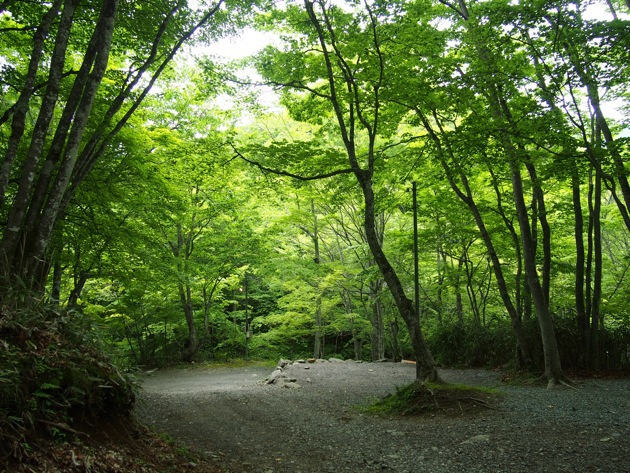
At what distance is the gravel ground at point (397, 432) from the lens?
3354 millimetres

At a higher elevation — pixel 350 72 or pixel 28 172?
pixel 350 72

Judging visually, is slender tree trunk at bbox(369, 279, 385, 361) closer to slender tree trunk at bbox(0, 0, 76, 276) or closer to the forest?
the forest

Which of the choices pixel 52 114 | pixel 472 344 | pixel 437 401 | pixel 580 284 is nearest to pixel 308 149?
pixel 52 114

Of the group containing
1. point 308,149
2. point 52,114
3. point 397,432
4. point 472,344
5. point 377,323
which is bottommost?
point 397,432

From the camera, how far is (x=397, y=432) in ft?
14.2

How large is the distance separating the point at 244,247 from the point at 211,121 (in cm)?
443

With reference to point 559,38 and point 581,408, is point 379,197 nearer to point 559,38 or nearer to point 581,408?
point 559,38

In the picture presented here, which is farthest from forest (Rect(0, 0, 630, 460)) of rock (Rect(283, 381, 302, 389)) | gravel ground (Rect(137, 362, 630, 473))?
rock (Rect(283, 381, 302, 389))

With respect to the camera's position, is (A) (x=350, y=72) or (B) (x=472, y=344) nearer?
(A) (x=350, y=72)

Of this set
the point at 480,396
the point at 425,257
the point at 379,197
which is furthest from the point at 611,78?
the point at 425,257

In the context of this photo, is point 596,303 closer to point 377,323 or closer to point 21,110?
point 377,323

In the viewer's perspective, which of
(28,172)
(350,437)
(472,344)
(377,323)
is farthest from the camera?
(377,323)

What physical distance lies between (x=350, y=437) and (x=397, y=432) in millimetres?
569

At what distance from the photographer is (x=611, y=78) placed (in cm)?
541
